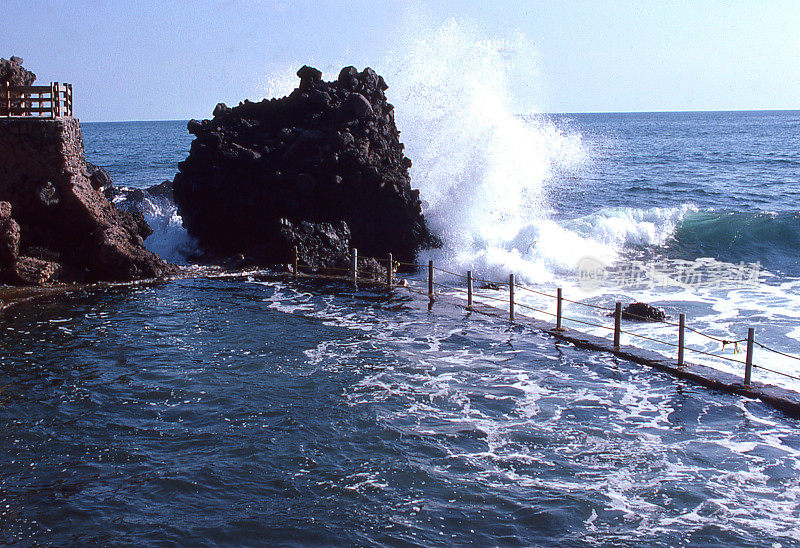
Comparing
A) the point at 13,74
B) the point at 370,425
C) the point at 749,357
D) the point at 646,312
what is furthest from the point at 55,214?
the point at 749,357

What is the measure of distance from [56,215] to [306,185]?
27.8ft

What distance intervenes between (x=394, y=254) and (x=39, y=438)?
18.5 m

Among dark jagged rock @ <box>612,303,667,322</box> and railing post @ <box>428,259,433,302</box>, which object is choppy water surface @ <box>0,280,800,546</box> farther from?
railing post @ <box>428,259,433,302</box>

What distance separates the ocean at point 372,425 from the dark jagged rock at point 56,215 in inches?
63.1

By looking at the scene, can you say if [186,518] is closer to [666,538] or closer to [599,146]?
[666,538]

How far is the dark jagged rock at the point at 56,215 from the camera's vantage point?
2252cm

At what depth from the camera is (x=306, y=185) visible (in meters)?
27.2

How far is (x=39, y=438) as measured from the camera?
11625 mm

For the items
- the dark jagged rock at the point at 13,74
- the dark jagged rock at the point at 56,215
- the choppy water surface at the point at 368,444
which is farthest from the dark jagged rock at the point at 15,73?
the choppy water surface at the point at 368,444

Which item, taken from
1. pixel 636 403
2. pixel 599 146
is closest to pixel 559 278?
pixel 636 403

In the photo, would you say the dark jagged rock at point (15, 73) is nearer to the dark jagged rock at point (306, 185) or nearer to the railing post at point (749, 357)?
the dark jagged rock at point (306, 185)

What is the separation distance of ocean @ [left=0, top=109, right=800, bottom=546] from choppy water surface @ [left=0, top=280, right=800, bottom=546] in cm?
4

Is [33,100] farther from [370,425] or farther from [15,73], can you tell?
[370,425]

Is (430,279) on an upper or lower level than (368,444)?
upper
